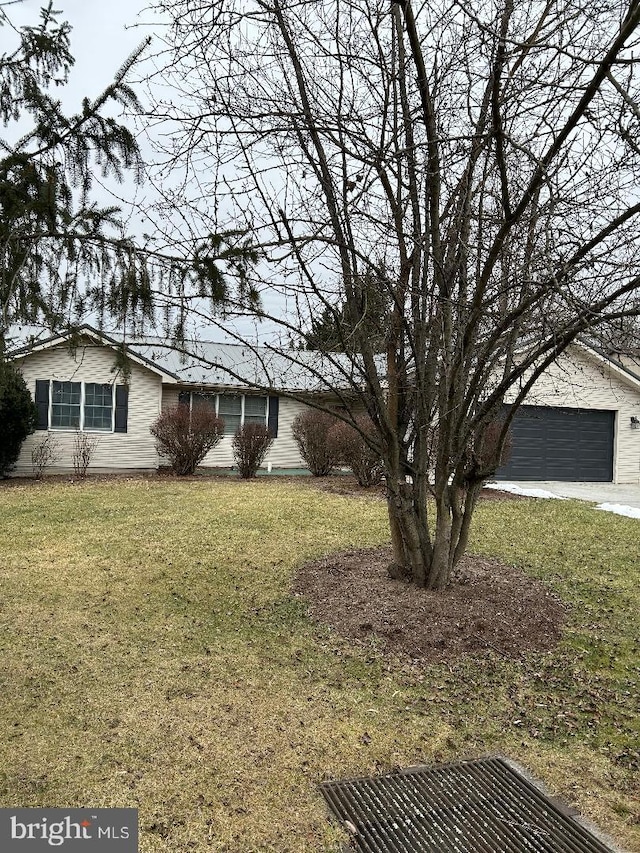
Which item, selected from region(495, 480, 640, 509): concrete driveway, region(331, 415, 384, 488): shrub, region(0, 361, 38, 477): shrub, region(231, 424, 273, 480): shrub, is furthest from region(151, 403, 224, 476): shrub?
region(495, 480, 640, 509): concrete driveway

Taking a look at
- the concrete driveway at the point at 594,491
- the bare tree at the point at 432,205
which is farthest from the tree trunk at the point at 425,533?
the concrete driveway at the point at 594,491

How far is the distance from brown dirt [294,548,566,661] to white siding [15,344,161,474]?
9536mm

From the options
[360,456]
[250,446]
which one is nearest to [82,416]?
[250,446]

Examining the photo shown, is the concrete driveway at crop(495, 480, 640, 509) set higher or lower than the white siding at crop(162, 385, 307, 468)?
lower

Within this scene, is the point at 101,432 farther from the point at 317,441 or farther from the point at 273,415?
the point at 317,441

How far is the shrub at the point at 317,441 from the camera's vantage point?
14.4 m

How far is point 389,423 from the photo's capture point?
502 centimetres

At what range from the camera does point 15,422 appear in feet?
41.2

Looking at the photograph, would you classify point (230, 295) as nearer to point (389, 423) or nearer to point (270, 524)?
point (389, 423)

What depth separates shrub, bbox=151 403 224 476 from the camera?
528 inches

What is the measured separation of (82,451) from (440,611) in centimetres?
1128

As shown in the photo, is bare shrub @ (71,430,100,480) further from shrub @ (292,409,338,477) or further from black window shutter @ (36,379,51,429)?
shrub @ (292,409,338,477)

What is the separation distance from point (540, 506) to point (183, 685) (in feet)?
28.0

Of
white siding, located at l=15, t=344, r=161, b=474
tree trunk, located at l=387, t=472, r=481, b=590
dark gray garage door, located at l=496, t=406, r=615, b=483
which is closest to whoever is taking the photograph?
tree trunk, located at l=387, t=472, r=481, b=590
